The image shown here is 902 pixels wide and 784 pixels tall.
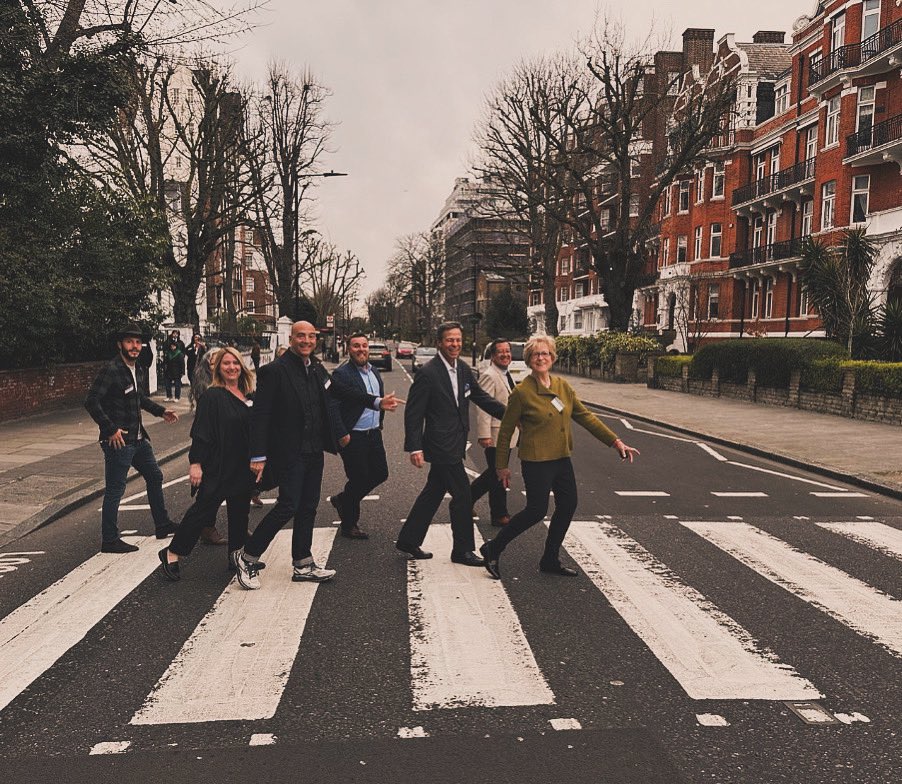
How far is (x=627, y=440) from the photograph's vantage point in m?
15.4

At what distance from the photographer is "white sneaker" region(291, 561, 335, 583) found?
588 cm

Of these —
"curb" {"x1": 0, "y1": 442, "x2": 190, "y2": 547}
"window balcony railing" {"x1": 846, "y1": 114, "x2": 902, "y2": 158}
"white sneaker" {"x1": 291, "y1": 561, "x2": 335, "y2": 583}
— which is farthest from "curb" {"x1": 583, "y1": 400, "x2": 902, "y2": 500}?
"window balcony railing" {"x1": 846, "y1": 114, "x2": 902, "y2": 158}

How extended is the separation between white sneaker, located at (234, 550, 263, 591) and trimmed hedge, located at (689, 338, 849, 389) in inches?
702

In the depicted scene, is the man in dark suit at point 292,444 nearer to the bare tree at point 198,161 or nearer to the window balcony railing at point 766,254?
the bare tree at point 198,161

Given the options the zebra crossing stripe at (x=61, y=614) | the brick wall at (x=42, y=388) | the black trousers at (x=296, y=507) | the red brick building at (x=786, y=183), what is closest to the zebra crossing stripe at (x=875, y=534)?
the black trousers at (x=296, y=507)

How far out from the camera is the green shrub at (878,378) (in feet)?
55.7

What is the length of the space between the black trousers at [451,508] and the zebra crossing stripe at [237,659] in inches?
39.2

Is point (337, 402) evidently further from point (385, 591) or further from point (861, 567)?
point (861, 567)

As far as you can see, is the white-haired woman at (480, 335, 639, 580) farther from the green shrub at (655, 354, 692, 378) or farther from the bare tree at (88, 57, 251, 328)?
the bare tree at (88, 57, 251, 328)

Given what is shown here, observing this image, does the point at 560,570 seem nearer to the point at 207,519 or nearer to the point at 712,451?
the point at 207,519

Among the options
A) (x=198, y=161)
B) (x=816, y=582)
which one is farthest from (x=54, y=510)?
(x=198, y=161)

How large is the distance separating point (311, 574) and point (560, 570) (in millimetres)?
1810

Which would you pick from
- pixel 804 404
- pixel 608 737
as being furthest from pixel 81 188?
pixel 608 737

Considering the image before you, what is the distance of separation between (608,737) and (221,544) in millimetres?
4386
